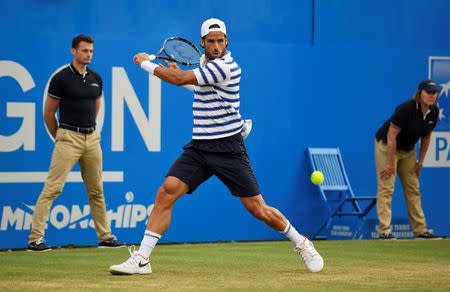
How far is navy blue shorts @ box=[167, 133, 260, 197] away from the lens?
7.80m

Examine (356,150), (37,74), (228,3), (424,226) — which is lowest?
(424,226)

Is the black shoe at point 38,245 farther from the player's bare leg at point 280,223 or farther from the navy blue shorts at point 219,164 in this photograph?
Result: the player's bare leg at point 280,223

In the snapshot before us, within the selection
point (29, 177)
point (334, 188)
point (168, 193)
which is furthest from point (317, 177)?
point (168, 193)

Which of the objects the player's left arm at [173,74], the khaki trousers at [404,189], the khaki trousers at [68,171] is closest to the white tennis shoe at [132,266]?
the player's left arm at [173,74]

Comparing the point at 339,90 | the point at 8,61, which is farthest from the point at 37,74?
the point at 339,90

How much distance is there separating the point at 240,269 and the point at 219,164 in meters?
0.99

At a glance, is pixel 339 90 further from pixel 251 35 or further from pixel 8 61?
pixel 8 61

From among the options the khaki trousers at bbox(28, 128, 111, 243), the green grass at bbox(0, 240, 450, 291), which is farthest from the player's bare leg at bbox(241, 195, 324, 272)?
the khaki trousers at bbox(28, 128, 111, 243)

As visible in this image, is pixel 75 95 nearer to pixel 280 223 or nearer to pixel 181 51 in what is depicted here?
pixel 181 51

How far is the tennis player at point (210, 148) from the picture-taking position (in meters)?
7.64

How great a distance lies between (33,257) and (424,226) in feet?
17.6

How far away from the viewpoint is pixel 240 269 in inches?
326

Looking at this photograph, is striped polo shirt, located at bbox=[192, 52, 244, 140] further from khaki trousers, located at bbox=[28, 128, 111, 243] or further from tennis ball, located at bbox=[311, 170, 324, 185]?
tennis ball, located at bbox=[311, 170, 324, 185]

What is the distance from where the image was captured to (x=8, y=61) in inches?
430
